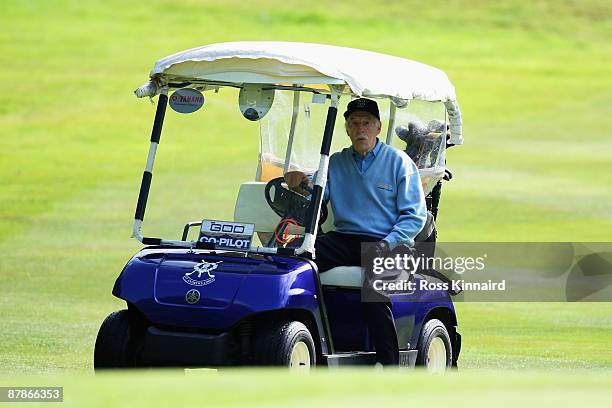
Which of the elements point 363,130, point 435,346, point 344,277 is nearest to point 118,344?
point 344,277

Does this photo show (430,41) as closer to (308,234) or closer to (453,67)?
(453,67)

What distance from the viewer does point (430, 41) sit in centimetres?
5756

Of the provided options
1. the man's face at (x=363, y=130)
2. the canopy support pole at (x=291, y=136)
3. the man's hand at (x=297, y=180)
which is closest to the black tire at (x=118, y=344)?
the man's hand at (x=297, y=180)

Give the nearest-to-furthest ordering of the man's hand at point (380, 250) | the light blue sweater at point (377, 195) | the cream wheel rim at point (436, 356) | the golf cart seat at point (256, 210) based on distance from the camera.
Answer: the man's hand at point (380, 250) < the light blue sweater at point (377, 195) < the cream wheel rim at point (436, 356) < the golf cart seat at point (256, 210)

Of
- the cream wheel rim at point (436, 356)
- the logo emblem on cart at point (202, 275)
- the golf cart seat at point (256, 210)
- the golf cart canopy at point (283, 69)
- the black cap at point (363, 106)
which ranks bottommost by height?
the cream wheel rim at point (436, 356)

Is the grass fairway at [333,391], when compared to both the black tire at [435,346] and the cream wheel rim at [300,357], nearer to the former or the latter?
the cream wheel rim at [300,357]

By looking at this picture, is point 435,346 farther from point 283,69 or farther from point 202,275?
point 283,69

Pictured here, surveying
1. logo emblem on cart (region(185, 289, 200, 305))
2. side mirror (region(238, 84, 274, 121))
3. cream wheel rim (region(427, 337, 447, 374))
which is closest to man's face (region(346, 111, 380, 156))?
side mirror (region(238, 84, 274, 121))

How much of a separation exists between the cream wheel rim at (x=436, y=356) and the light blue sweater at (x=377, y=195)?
88 cm

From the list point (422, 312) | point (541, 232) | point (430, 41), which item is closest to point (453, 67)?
point (430, 41)

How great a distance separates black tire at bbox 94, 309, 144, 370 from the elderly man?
109cm

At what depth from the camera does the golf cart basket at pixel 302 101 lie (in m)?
8.19

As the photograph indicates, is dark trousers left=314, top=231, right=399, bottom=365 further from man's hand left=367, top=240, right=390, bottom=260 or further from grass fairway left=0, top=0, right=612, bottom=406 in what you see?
grass fairway left=0, top=0, right=612, bottom=406

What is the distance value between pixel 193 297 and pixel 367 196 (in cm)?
128
